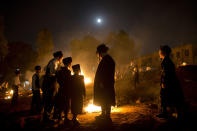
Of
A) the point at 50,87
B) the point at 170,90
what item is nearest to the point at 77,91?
the point at 50,87

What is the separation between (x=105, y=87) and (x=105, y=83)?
13 centimetres

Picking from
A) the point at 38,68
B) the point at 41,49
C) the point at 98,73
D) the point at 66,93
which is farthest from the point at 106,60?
the point at 41,49

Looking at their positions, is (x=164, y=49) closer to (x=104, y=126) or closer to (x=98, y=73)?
(x=98, y=73)

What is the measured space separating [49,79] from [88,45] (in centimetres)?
4020

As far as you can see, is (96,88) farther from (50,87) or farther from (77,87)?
(50,87)

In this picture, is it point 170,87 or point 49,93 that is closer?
point 170,87

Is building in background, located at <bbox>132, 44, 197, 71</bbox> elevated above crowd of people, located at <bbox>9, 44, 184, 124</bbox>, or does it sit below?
above

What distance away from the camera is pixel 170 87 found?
484 centimetres

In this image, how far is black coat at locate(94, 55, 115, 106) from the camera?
476cm

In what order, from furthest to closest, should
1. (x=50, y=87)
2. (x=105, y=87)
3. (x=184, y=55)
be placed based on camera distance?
(x=184, y=55), (x=50, y=87), (x=105, y=87)

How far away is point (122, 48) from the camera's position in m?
42.9

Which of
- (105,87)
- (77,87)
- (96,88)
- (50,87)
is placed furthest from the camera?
(50,87)

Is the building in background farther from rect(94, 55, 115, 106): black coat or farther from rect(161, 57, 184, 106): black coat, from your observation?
rect(94, 55, 115, 106): black coat

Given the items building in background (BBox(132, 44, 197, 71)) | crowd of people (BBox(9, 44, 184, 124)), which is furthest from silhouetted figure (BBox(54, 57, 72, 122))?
building in background (BBox(132, 44, 197, 71))
